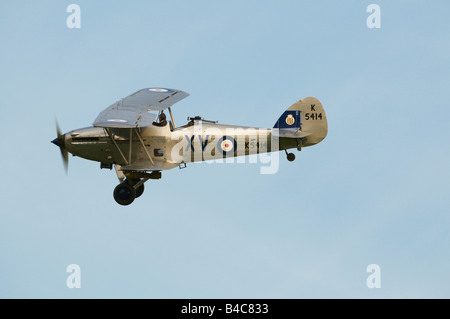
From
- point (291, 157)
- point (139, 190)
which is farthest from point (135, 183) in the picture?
point (291, 157)

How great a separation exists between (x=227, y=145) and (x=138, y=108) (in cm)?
238

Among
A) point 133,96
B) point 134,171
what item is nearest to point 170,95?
point 133,96

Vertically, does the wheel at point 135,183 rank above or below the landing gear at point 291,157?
below

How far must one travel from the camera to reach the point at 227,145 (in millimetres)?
22859

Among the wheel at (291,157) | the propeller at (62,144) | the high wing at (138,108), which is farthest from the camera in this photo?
the propeller at (62,144)

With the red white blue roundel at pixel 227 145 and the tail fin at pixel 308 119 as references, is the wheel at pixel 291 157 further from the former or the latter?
the red white blue roundel at pixel 227 145

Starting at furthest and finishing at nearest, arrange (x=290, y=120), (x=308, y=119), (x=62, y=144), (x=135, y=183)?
(x=62, y=144) < (x=135, y=183) < (x=290, y=120) < (x=308, y=119)

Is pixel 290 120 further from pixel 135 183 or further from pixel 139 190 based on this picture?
pixel 139 190

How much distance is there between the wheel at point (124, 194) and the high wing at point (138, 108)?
1.90m

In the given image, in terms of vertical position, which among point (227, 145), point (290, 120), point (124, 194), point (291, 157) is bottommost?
point (124, 194)

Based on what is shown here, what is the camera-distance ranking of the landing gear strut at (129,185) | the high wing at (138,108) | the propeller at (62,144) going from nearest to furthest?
the high wing at (138,108)
the landing gear strut at (129,185)
the propeller at (62,144)

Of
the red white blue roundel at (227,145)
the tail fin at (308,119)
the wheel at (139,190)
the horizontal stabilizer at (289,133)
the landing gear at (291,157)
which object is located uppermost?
the tail fin at (308,119)

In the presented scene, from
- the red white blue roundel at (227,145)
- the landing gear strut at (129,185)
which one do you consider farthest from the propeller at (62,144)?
the red white blue roundel at (227,145)

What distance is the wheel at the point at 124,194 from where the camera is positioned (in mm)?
22656
